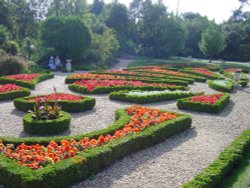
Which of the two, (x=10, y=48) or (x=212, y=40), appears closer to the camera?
(x=10, y=48)

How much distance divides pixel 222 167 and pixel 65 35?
87.3 feet

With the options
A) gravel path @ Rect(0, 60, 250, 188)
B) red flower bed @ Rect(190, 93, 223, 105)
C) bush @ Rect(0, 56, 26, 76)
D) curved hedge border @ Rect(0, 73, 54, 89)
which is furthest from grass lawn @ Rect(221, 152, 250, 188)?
bush @ Rect(0, 56, 26, 76)

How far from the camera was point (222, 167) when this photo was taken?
6863mm

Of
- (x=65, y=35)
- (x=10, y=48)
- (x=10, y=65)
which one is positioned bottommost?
(x=10, y=65)

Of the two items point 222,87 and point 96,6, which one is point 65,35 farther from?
point 96,6

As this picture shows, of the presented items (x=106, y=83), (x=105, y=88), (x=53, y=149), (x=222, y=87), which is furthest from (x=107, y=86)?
(x=53, y=149)

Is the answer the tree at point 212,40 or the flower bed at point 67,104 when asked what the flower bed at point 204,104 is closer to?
the flower bed at point 67,104

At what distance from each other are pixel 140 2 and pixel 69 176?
5278 centimetres

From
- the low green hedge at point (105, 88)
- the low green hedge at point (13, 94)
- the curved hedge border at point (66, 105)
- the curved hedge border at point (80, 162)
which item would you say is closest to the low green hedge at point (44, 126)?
the curved hedge border at point (80, 162)

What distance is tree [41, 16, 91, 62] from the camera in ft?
102

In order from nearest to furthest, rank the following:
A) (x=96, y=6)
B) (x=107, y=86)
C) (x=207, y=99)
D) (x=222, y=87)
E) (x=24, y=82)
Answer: (x=207, y=99)
(x=107, y=86)
(x=24, y=82)
(x=222, y=87)
(x=96, y=6)

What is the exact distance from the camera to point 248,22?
5044cm

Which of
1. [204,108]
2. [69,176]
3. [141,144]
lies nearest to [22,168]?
[69,176]

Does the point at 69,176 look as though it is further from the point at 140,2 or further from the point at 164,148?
the point at 140,2
